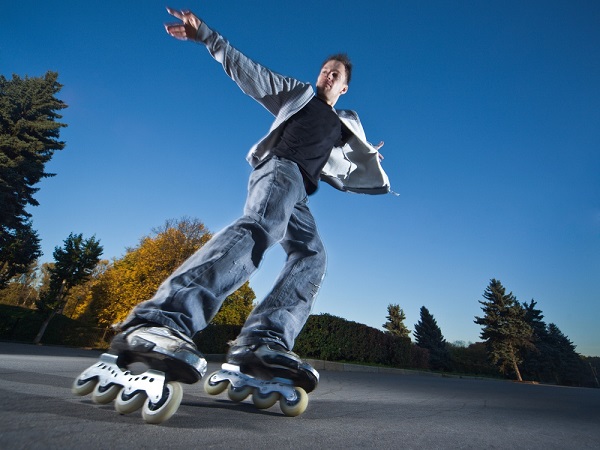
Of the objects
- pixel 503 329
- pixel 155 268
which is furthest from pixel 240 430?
pixel 503 329

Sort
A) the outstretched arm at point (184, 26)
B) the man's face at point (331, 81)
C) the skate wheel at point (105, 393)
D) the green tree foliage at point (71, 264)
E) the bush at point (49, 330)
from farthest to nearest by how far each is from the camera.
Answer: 1. the green tree foliage at point (71, 264)
2. the bush at point (49, 330)
3. the man's face at point (331, 81)
4. the outstretched arm at point (184, 26)
5. the skate wheel at point (105, 393)

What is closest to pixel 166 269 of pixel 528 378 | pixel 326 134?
pixel 326 134

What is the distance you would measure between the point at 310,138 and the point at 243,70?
2.12 feet

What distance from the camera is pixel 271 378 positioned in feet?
5.56

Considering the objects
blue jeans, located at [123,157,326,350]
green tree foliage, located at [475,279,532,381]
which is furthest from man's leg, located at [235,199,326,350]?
green tree foliage, located at [475,279,532,381]

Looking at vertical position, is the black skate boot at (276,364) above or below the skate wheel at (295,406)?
above

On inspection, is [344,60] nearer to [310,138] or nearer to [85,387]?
[310,138]

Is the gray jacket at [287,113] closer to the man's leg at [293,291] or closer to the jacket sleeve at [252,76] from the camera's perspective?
the jacket sleeve at [252,76]

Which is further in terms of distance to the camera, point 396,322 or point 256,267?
point 396,322

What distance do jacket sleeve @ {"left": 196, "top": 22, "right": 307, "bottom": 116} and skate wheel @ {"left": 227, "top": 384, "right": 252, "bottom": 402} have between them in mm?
1893

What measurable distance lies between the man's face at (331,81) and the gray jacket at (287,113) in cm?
17

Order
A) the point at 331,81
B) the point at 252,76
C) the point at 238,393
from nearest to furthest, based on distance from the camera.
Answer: the point at 238,393, the point at 252,76, the point at 331,81

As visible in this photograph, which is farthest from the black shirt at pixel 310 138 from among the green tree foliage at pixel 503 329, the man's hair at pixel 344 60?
the green tree foliage at pixel 503 329

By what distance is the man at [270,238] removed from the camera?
1331 millimetres
